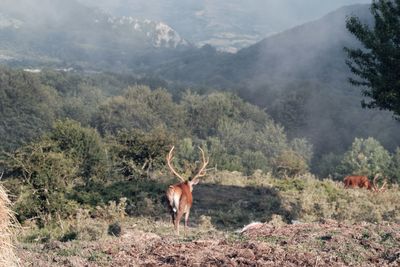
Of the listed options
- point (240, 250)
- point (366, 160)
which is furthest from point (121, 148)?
point (366, 160)

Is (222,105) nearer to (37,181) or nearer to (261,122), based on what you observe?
(261,122)

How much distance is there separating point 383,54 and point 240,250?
9.10m

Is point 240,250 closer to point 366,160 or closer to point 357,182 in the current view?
point 357,182

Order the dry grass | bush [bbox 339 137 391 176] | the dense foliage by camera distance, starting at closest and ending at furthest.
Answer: the dry grass
the dense foliage
bush [bbox 339 137 391 176]

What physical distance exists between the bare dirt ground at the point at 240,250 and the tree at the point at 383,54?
6.06 m

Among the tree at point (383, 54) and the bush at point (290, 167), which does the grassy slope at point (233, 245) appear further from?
the bush at point (290, 167)

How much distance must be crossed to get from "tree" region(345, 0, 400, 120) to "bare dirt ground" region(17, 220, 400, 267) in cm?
606

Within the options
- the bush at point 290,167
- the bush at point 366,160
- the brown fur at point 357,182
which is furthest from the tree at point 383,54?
the bush at point 366,160

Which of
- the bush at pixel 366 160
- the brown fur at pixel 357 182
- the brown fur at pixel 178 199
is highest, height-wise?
the brown fur at pixel 178 199

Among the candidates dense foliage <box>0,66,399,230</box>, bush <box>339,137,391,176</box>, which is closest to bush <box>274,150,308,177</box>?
dense foliage <box>0,66,399,230</box>

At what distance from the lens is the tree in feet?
54.7

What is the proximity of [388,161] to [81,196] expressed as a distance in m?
33.0

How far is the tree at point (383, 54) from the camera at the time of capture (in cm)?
1667

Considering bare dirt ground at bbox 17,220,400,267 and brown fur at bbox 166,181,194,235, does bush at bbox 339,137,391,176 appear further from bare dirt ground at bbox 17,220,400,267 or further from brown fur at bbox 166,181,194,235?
bare dirt ground at bbox 17,220,400,267
